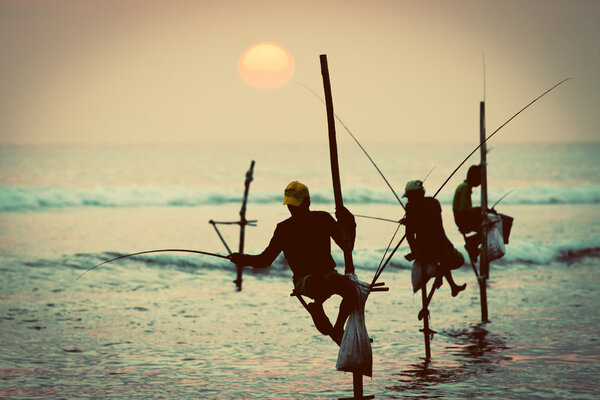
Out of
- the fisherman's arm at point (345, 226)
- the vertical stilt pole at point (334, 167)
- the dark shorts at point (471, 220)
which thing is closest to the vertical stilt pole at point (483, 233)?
the dark shorts at point (471, 220)

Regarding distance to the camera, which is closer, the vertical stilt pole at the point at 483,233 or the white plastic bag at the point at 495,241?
the vertical stilt pole at the point at 483,233

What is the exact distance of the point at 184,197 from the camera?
137 feet

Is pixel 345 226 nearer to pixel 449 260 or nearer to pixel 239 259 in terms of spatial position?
pixel 239 259

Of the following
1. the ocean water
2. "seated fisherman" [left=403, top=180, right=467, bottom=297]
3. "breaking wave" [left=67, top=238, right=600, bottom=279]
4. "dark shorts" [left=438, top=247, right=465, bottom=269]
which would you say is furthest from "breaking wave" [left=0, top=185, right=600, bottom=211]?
"seated fisherman" [left=403, top=180, right=467, bottom=297]

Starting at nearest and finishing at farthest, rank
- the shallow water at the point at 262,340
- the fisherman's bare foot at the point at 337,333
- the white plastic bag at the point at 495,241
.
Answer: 1. the fisherman's bare foot at the point at 337,333
2. the shallow water at the point at 262,340
3. the white plastic bag at the point at 495,241

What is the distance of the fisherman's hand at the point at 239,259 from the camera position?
208 inches

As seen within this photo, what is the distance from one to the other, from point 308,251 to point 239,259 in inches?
21.5

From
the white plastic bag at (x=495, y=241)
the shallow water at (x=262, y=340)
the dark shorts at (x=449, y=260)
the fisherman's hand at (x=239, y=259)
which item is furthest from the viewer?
the white plastic bag at (x=495, y=241)

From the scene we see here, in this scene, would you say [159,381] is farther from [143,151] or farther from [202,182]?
[143,151]

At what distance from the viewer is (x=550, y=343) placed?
9.62m

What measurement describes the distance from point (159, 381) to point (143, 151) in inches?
2860

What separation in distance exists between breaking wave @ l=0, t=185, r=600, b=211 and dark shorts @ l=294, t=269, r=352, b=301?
32.7m

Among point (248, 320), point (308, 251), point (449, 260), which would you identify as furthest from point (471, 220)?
point (308, 251)

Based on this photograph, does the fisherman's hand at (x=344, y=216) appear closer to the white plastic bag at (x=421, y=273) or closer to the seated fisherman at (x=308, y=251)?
the seated fisherman at (x=308, y=251)
